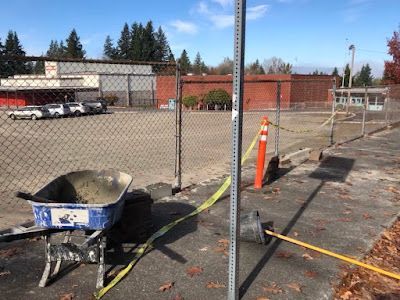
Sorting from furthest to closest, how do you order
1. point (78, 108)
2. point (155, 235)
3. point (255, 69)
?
point (255, 69)
point (78, 108)
point (155, 235)

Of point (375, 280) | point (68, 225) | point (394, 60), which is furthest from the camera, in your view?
point (394, 60)

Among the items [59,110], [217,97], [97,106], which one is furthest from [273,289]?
[217,97]

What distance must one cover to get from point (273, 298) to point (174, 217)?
8.20ft

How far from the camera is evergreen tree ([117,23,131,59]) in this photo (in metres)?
131

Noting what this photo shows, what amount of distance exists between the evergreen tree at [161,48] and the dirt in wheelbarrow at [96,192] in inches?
4764

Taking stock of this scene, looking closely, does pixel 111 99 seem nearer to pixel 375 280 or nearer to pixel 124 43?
pixel 375 280

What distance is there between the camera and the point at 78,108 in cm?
4531

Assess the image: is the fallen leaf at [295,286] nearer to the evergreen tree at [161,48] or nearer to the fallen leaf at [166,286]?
the fallen leaf at [166,286]

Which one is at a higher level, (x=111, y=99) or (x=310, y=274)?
(x=310, y=274)

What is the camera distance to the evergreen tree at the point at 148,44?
124m

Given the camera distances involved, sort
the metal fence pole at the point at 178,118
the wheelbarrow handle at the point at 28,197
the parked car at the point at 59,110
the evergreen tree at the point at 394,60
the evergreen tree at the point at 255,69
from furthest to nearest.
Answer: the evergreen tree at the point at 255,69, the parked car at the point at 59,110, the evergreen tree at the point at 394,60, the metal fence pole at the point at 178,118, the wheelbarrow handle at the point at 28,197

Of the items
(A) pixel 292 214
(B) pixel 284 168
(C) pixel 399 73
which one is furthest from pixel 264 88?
(A) pixel 292 214

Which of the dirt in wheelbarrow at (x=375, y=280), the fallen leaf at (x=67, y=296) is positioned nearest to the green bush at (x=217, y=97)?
the dirt in wheelbarrow at (x=375, y=280)

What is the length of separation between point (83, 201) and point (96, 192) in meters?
0.19
